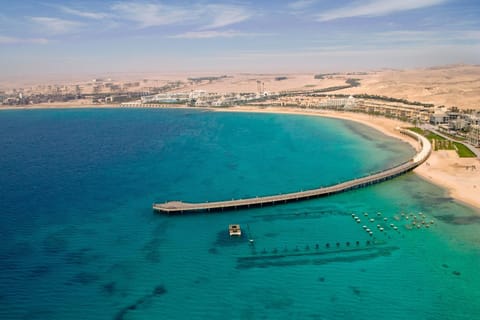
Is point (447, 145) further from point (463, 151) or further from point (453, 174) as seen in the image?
point (453, 174)

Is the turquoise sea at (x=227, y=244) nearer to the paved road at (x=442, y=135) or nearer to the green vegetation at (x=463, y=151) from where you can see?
the green vegetation at (x=463, y=151)

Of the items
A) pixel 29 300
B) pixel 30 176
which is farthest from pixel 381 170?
pixel 30 176

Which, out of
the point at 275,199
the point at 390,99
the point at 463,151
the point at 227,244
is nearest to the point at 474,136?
the point at 463,151

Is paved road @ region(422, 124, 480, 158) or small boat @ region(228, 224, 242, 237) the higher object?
paved road @ region(422, 124, 480, 158)

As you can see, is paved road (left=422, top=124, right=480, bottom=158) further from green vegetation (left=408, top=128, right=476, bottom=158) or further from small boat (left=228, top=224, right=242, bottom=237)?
small boat (left=228, top=224, right=242, bottom=237)

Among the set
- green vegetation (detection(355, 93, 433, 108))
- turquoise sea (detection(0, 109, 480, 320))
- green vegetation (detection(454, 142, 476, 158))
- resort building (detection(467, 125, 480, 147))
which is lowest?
turquoise sea (detection(0, 109, 480, 320))

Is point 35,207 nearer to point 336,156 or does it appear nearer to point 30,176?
point 30,176

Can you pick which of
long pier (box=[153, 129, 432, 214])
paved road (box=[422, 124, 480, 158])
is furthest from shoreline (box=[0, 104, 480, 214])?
long pier (box=[153, 129, 432, 214])
